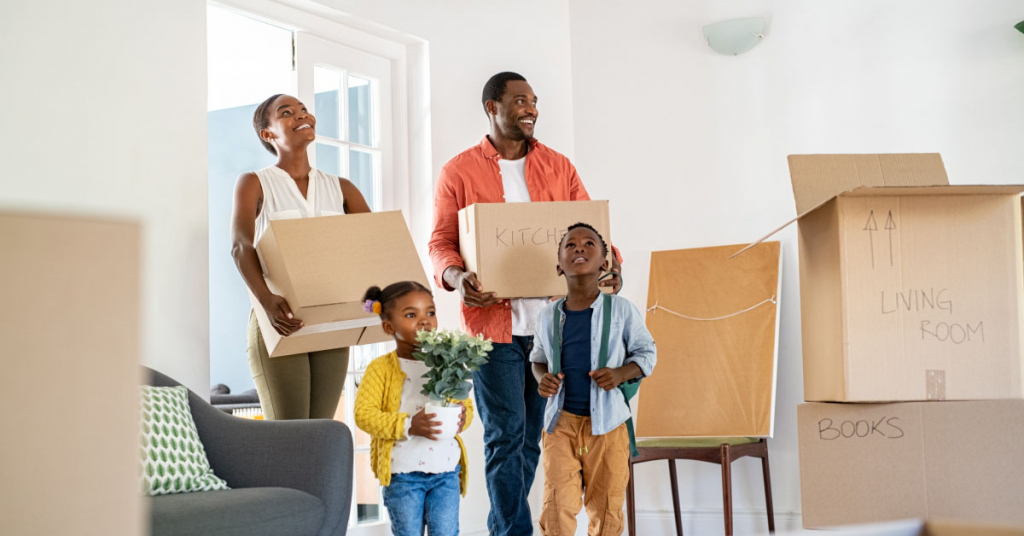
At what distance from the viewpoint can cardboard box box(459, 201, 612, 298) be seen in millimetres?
2553

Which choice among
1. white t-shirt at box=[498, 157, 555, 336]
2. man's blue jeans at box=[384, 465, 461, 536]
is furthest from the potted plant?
white t-shirt at box=[498, 157, 555, 336]

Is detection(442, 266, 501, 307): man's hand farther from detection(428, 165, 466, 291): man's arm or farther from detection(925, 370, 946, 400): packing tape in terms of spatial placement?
detection(925, 370, 946, 400): packing tape

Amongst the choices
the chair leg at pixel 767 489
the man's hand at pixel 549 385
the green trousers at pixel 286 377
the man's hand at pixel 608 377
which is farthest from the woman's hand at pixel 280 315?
the chair leg at pixel 767 489

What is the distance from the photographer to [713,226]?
3668 millimetres

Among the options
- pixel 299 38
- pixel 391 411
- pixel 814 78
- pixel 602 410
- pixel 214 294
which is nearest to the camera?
pixel 391 411

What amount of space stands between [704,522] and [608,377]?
155 cm

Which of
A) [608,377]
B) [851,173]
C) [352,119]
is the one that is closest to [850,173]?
[851,173]

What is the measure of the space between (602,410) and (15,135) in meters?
1.67

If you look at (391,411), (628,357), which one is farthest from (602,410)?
(391,411)

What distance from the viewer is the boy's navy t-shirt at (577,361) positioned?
96.7 inches

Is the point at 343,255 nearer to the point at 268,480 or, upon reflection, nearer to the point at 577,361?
the point at 268,480

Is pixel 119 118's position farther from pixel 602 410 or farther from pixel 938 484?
pixel 938 484

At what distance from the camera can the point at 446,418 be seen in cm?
215

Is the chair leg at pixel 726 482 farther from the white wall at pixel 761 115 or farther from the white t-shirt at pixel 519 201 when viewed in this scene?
the white t-shirt at pixel 519 201
